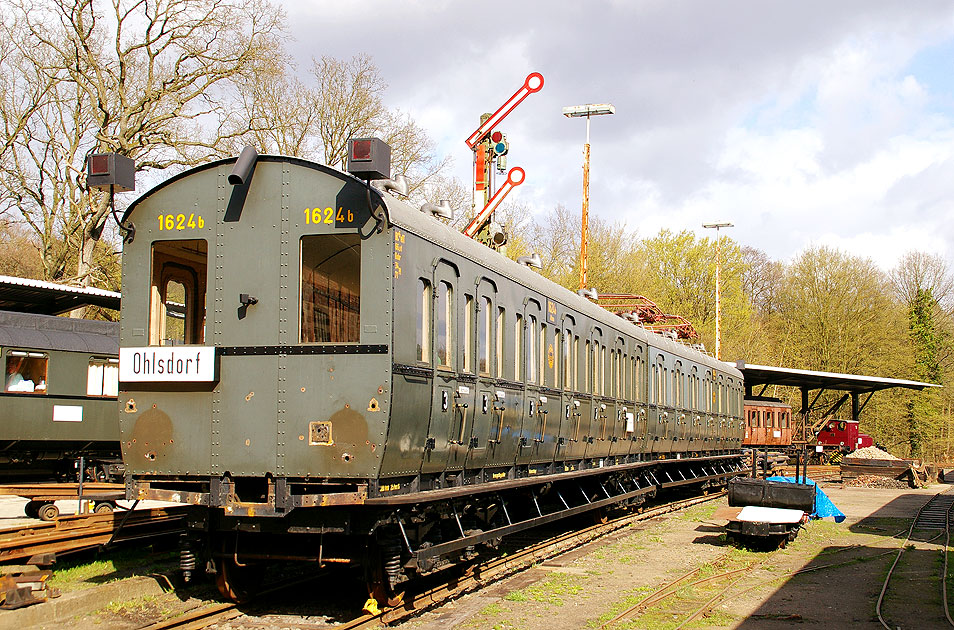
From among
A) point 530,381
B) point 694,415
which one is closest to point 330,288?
point 530,381

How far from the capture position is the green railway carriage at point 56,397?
55.8 ft

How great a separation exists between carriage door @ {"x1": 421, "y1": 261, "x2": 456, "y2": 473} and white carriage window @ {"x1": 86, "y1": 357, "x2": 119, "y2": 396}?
11263 millimetres

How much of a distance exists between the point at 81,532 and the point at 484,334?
210 inches

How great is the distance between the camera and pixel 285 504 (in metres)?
7.61

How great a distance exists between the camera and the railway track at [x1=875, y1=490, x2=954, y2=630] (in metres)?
9.60

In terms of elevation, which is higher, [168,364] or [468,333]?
[468,333]

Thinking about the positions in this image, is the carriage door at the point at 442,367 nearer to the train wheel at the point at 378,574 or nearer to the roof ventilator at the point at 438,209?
the train wheel at the point at 378,574

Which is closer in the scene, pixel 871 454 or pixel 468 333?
pixel 468 333

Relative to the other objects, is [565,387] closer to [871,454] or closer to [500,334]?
[500,334]

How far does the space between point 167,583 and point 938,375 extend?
51.8 metres

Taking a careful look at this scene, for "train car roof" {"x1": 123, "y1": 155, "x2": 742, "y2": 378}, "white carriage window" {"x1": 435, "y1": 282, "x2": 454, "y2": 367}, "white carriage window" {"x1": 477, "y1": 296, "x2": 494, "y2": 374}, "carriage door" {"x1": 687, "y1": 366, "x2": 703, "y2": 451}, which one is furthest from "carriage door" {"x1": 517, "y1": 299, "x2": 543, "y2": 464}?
"carriage door" {"x1": 687, "y1": 366, "x2": 703, "y2": 451}

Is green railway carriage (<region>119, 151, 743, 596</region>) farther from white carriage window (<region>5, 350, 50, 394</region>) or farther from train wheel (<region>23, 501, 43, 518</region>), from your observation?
white carriage window (<region>5, 350, 50, 394</region>)

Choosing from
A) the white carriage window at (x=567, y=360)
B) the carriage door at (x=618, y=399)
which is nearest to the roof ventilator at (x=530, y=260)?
the white carriage window at (x=567, y=360)

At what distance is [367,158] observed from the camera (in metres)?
7.31
